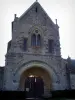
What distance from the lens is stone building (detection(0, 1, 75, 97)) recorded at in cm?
2820

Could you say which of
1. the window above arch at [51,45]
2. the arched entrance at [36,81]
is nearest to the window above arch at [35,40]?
the window above arch at [51,45]

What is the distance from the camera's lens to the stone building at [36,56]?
28.2 meters

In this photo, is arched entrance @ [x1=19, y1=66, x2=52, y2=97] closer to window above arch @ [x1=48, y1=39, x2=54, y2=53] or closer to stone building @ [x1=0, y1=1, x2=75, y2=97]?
stone building @ [x1=0, y1=1, x2=75, y2=97]

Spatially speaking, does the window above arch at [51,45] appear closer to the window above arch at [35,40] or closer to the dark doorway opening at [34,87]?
the window above arch at [35,40]

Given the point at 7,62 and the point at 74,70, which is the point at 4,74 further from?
the point at 74,70

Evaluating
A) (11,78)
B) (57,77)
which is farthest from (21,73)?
(57,77)

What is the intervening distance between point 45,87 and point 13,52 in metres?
7.54

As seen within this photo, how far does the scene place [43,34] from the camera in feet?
101

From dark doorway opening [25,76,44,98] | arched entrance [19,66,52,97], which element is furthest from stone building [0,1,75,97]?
dark doorway opening [25,76,44,98]

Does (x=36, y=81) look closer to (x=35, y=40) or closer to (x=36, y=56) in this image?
(x=36, y=56)

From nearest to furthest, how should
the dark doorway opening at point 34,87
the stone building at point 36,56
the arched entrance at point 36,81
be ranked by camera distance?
the stone building at point 36,56 < the arched entrance at point 36,81 < the dark doorway opening at point 34,87

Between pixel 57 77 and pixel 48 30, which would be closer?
pixel 57 77

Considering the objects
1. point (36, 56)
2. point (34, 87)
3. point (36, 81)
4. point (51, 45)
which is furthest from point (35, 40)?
point (34, 87)

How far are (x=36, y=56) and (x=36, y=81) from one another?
20.6 ft
